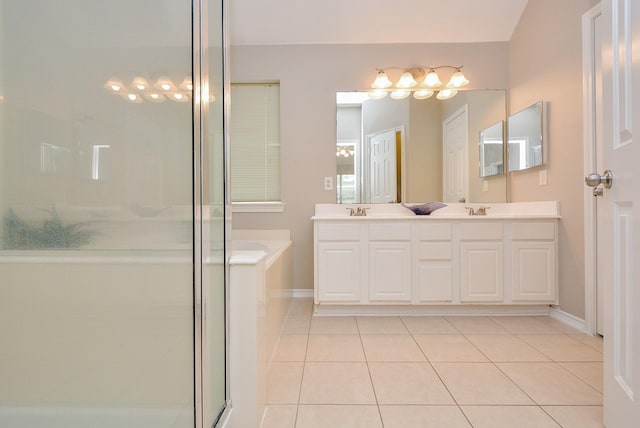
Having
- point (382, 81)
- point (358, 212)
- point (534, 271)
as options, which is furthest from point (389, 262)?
point (382, 81)

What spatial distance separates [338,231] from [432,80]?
1627 mm

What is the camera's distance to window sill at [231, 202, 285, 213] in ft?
10.4

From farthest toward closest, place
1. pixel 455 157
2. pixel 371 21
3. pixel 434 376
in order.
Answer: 1. pixel 455 157
2. pixel 371 21
3. pixel 434 376

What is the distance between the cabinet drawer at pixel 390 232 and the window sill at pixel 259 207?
0.96 metres

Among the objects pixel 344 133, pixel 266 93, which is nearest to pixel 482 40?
pixel 344 133

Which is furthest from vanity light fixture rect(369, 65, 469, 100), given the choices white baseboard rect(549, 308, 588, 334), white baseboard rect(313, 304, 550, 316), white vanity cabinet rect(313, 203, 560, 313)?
white baseboard rect(549, 308, 588, 334)

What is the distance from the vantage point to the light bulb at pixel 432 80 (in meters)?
3.07

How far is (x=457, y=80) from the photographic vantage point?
10.1ft

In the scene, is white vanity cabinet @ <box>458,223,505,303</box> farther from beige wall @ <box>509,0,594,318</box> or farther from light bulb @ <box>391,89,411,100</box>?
light bulb @ <box>391,89,411,100</box>
